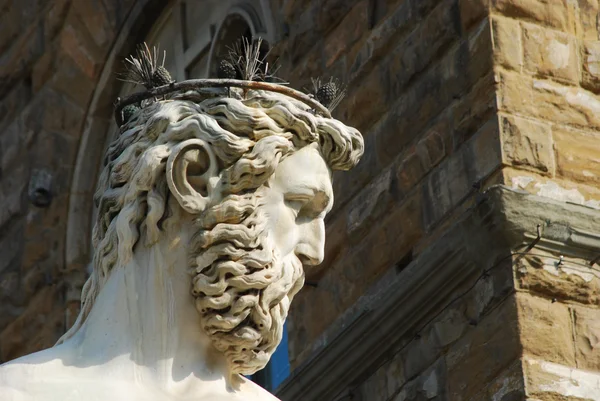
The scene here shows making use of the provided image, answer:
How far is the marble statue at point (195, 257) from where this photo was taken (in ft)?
17.2

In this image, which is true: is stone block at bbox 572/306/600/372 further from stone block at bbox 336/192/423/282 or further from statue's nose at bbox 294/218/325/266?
statue's nose at bbox 294/218/325/266

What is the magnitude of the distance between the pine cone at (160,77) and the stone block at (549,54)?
3.05 m

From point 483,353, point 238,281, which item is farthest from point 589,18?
point 238,281

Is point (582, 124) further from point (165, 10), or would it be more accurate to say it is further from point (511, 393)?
point (165, 10)

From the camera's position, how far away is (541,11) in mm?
8664

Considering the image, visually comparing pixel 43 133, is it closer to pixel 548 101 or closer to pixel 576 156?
pixel 548 101

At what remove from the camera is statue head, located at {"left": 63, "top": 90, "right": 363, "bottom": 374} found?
207 inches

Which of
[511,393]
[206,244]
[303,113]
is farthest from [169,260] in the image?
[511,393]

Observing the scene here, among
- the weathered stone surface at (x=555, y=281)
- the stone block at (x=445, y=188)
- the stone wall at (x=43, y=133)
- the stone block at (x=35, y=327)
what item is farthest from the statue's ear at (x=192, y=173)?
the stone wall at (x=43, y=133)

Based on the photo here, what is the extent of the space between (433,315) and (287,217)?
2.94m

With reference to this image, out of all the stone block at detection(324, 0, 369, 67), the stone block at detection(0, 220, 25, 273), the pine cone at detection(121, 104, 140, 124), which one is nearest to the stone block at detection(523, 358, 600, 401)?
the stone block at detection(324, 0, 369, 67)

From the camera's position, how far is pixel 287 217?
538 cm

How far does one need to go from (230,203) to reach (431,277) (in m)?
3.04

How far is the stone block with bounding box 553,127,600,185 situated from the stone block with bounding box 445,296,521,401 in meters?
0.65
